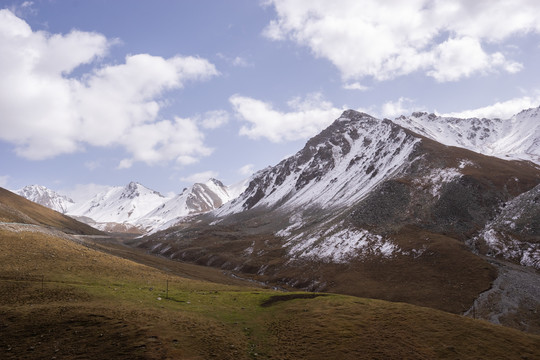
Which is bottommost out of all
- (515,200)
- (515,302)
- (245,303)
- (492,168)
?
(515,302)

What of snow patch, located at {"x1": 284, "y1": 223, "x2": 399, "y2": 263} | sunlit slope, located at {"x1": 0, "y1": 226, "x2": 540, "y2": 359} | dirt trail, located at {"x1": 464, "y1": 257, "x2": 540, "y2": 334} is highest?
snow patch, located at {"x1": 284, "y1": 223, "x2": 399, "y2": 263}

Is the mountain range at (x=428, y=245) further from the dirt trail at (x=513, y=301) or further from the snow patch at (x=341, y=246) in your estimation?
the snow patch at (x=341, y=246)

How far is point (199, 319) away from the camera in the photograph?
114ft

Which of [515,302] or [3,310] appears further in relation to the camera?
[515,302]

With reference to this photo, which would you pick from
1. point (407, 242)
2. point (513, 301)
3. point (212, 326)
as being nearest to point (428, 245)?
point (407, 242)

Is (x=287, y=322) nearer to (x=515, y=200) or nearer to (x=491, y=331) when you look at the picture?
(x=491, y=331)

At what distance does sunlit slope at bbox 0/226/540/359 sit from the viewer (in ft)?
90.9

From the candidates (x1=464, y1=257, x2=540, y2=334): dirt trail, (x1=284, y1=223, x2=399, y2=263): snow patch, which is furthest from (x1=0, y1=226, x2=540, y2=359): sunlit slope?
(x1=284, y1=223, x2=399, y2=263): snow patch

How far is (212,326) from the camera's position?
33.1 metres

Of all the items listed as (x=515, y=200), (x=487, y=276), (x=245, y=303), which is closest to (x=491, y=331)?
(x=245, y=303)

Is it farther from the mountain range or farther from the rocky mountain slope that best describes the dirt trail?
the rocky mountain slope

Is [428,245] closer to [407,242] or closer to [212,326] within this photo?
[407,242]

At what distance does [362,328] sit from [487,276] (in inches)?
1938

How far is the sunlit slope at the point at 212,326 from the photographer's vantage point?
27719mm
